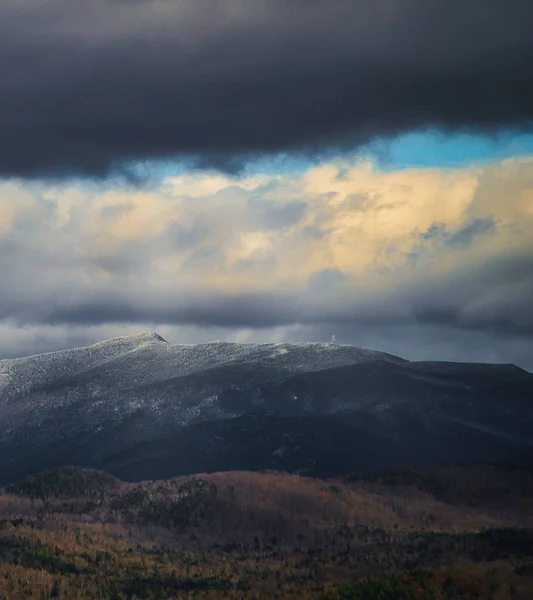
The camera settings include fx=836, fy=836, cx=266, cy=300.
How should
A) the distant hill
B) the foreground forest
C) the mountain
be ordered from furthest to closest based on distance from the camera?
the mountain → the distant hill → the foreground forest

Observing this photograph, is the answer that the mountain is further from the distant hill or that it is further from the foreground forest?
the distant hill

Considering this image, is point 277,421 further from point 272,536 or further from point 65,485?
point 272,536

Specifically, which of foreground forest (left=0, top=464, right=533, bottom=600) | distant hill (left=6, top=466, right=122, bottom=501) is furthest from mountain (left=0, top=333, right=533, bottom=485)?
distant hill (left=6, top=466, right=122, bottom=501)

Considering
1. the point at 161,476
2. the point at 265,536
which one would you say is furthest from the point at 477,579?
the point at 161,476

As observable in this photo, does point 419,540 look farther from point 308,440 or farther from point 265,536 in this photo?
point 308,440

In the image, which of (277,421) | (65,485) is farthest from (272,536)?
→ (277,421)
